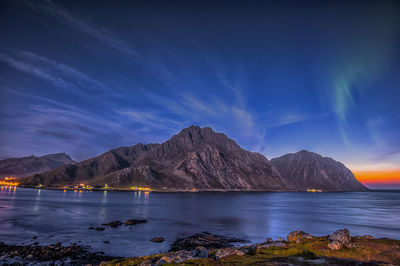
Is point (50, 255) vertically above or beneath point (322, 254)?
beneath

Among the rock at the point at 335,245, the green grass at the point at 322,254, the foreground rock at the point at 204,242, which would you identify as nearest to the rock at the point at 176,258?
the green grass at the point at 322,254

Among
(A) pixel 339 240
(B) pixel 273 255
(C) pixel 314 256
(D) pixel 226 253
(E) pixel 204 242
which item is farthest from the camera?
(E) pixel 204 242

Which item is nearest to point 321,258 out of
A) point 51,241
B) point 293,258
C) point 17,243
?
point 293,258

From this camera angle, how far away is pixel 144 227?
6981cm

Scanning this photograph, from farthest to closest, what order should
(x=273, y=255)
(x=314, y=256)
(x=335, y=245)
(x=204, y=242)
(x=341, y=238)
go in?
(x=204, y=242), (x=341, y=238), (x=273, y=255), (x=335, y=245), (x=314, y=256)

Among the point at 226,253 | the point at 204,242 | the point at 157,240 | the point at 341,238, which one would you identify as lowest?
the point at 157,240

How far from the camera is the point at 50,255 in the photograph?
3891 cm

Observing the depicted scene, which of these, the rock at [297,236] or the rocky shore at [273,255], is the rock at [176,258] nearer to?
the rocky shore at [273,255]

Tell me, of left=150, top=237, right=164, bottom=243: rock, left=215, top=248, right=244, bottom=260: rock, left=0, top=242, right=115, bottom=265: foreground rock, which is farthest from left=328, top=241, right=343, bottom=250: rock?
left=150, top=237, right=164, bottom=243: rock

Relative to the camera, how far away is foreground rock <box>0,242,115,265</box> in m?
36.3

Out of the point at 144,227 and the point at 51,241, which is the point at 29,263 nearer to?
the point at 51,241

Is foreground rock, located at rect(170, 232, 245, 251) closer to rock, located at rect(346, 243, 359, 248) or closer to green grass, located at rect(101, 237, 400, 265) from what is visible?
green grass, located at rect(101, 237, 400, 265)

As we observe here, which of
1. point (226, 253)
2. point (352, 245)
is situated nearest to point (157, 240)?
point (226, 253)

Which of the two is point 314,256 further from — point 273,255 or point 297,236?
point 297,236
